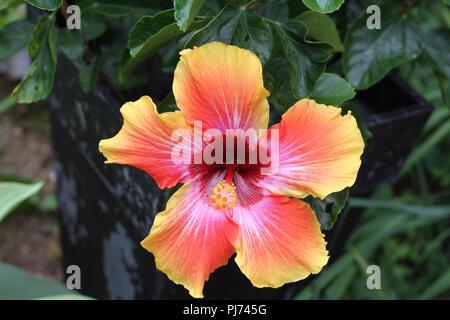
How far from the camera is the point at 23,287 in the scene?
1.21 meters

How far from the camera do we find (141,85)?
1434 mm

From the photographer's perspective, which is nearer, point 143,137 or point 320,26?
point 143,137

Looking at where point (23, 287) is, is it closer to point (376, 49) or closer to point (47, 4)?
point (47, 4)

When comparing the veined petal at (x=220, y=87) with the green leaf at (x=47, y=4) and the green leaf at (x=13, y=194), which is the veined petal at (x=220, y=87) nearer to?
the green leaf at (x=47, y=4)

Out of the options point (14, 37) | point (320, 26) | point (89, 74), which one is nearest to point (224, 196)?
point (320, 26)

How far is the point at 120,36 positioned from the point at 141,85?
13 centimetres

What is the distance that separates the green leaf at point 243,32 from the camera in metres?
0.92

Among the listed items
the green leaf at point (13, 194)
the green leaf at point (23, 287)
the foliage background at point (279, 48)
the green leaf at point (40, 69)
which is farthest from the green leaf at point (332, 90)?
the green leaf at point (13, 194)

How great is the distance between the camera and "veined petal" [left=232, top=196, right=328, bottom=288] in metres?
0.86

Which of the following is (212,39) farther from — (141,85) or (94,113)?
(141,85)

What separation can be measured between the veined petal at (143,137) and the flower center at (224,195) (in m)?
0.08

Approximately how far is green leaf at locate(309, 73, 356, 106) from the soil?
1.35 m

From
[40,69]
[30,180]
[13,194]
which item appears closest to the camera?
[40,69]

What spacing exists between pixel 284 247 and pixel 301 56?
27 cm
